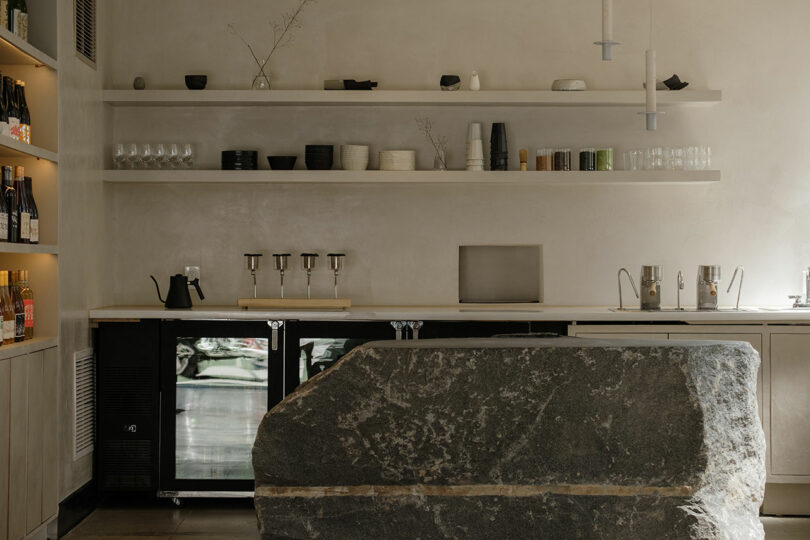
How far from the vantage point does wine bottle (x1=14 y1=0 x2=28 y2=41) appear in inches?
140

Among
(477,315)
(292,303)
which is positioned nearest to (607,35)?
(477,315)

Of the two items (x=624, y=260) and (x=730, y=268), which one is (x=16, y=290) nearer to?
(x=624, y=260)

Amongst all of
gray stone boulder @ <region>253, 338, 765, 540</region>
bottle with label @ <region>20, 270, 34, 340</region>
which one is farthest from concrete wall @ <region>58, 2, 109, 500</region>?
gray stone boulder @ <region>253, 338, 765, 540</region>

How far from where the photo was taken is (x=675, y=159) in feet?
15.3

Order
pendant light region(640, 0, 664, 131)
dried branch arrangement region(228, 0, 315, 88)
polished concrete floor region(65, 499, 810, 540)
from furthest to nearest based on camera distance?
dried branch arrangement region(228, 0, 315, 88), polished concrete floor region(65, 499, 810, 540), pendant light region(640, 0, 664, 131)

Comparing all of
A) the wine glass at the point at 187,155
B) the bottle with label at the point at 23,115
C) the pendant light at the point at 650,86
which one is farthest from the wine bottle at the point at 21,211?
the pendant light at the point at 650,86

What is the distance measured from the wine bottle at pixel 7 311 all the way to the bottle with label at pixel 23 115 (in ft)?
2.04

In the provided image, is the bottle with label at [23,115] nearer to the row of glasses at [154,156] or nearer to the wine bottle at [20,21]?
the wine bottle at [20,21]

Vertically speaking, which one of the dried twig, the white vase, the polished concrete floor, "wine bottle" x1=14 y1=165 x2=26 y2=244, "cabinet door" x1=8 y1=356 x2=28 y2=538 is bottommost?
the polished concrete floor

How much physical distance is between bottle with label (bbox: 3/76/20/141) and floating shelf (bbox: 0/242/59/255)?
0.45m

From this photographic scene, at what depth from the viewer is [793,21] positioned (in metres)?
4.85

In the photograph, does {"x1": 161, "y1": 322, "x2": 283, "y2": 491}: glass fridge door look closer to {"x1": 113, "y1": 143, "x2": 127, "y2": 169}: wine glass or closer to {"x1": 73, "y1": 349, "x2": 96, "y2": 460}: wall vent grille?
{"x1": 73, "y1": 349, "x2": 96, "y2": 460}: wall vent grille

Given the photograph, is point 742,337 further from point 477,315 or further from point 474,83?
point 474,83

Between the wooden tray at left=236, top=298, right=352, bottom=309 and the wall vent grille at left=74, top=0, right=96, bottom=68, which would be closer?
the wall vent grille at left=74, top=0, right=96, bottom=68
